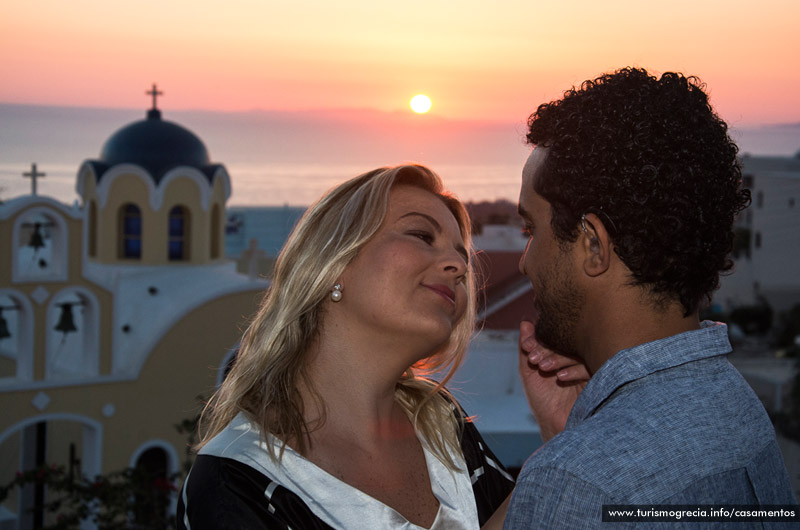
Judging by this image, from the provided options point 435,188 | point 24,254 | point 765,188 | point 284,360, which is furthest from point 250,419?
point 765,188

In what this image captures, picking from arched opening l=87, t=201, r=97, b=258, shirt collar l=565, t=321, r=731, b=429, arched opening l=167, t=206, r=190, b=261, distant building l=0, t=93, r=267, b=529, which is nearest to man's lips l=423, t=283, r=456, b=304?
shirt collar l=565, t=321, r=731, b=429

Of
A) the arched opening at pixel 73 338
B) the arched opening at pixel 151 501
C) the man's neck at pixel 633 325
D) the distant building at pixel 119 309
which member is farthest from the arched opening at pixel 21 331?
the man's neck at pixel 633 325

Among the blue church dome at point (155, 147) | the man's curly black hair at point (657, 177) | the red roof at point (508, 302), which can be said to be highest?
the blue church dome at point (155, 147)

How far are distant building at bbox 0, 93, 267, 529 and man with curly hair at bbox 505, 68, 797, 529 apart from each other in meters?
11.0

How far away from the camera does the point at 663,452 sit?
1952 mm

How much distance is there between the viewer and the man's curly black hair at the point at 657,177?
2.33 m

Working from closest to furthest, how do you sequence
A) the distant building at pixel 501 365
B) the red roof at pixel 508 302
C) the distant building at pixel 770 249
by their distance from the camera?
the distant building at pixel 501 365 → the red roof at pixel 508 302 → the distant building at pixel 770 249

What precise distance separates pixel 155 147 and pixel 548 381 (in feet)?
54.4

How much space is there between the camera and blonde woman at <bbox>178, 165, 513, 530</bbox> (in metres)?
2.95

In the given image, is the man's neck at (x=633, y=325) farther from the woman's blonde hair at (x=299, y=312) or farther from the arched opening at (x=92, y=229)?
the arched opening at (x=92, y=229)

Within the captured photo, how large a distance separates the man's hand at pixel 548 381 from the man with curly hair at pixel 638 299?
1.37 feet

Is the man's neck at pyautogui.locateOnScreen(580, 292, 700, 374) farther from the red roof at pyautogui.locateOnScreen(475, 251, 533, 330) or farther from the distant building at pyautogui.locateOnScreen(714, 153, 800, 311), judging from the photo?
the distant building at pyautogui.locateOnScreen(714, 153, 800, 311)

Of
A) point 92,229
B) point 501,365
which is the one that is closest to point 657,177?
point 501,365

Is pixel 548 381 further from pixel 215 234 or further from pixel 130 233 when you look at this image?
pixel 215 234
